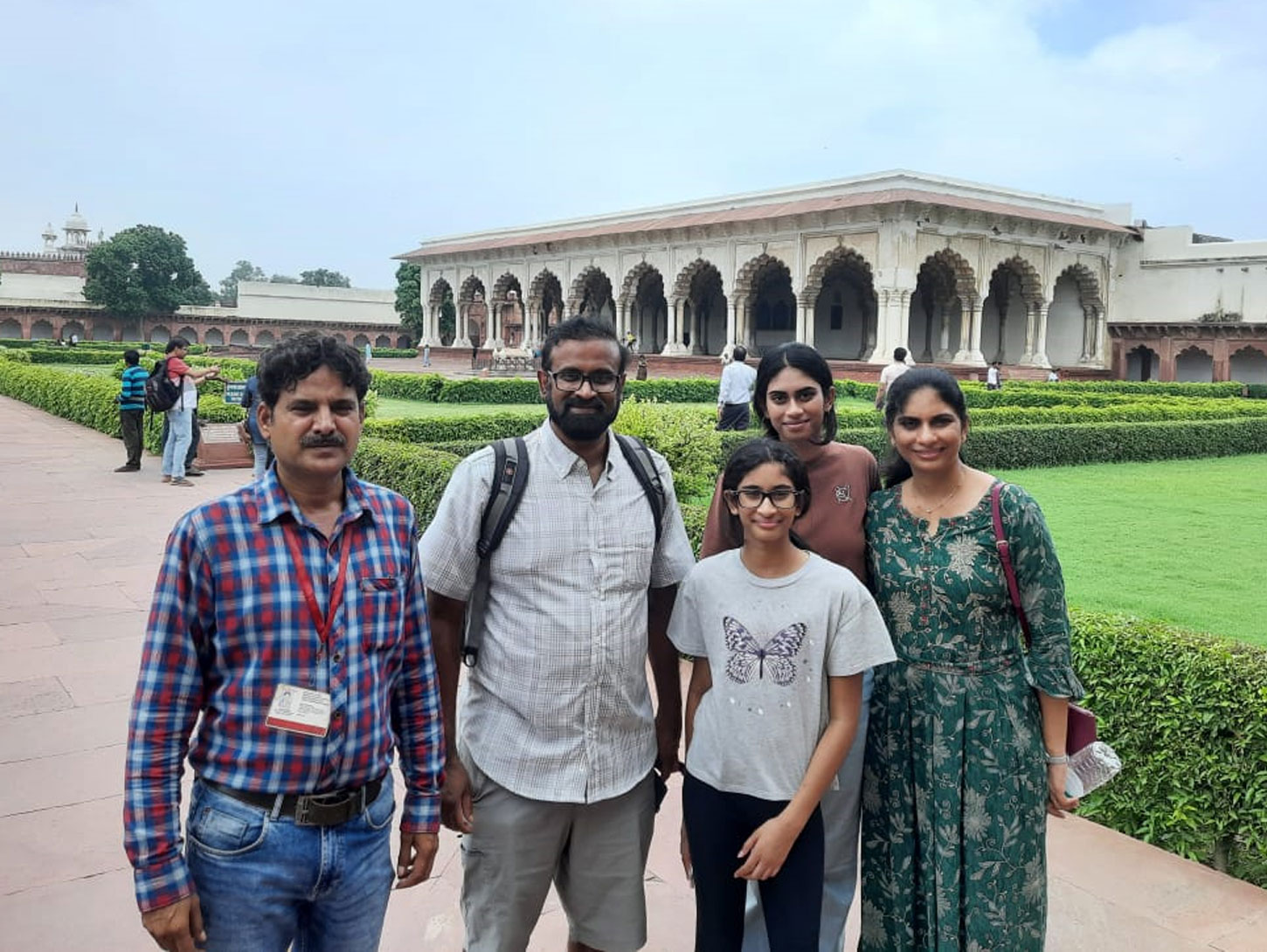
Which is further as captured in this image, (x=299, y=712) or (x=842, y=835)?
(x=842, y=835)

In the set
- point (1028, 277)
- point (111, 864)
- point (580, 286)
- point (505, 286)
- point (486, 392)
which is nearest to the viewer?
point (111, 864)

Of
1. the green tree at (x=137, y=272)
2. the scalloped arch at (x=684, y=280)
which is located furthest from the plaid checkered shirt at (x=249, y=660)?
the green tree at (x=137, y=272)

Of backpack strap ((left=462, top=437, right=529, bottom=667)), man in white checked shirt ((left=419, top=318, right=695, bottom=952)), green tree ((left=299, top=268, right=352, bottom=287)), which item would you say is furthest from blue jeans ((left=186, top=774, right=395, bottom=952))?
green tree ((left=299, top=268, right=352, bottom=287))

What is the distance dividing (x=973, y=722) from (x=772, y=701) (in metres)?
0.43

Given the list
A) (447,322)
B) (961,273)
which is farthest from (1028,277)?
(447,322)

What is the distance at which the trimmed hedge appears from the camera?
2854 mm

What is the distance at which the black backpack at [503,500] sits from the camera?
1873 mm

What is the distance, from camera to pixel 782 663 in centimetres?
193

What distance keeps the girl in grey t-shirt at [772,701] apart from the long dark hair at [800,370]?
356 millimetres

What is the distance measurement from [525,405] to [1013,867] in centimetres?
1818

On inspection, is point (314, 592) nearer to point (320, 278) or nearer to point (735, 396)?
point (735, 396)

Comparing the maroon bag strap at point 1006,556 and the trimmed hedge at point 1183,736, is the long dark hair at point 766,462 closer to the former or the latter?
the maroon bag strap at point 1006,556

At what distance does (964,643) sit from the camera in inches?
79.5

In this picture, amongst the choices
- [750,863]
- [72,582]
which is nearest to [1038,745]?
[750,863]
